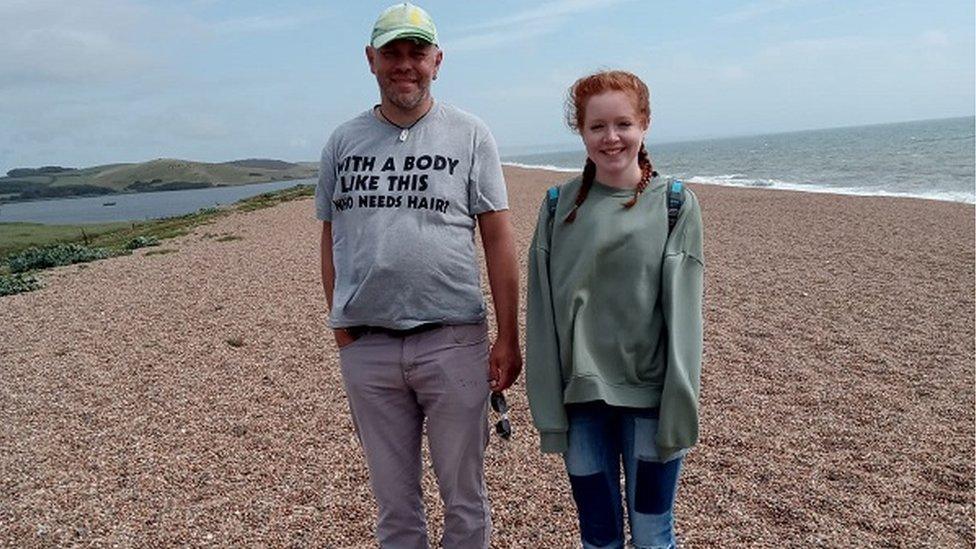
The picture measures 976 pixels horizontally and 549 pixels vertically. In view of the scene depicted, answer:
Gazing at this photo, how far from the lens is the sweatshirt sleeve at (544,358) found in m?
2.53

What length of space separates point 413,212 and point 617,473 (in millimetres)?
1134

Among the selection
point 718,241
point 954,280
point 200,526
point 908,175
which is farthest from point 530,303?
point 908,175

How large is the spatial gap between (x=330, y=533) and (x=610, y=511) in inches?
81.1

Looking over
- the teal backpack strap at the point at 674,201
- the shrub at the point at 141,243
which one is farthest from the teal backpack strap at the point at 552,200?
the shrub at the point at 141,243

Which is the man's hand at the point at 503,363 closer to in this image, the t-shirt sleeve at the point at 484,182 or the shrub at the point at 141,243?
the t-shirt sleeve at the point at 484,182

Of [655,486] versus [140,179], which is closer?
[655,486]

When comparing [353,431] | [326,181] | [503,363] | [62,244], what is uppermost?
[326,181]

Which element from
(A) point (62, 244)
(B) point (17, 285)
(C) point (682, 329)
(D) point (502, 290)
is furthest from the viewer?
(A) point (62, 244)

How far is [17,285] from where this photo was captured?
13.7 m

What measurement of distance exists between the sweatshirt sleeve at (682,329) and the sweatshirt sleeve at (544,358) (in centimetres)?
34

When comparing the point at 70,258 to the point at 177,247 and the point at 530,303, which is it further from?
the point at 530,303

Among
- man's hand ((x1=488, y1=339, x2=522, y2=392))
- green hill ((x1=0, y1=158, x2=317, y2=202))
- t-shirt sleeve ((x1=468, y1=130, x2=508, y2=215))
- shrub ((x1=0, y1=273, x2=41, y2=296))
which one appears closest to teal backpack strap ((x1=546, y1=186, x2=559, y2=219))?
t-shirt sleeve ((x1=468, y1=130, x2=508, y2=215))

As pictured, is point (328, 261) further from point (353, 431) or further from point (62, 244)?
point (62, 244)

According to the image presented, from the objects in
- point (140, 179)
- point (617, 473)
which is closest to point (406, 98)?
point (617, 473)
